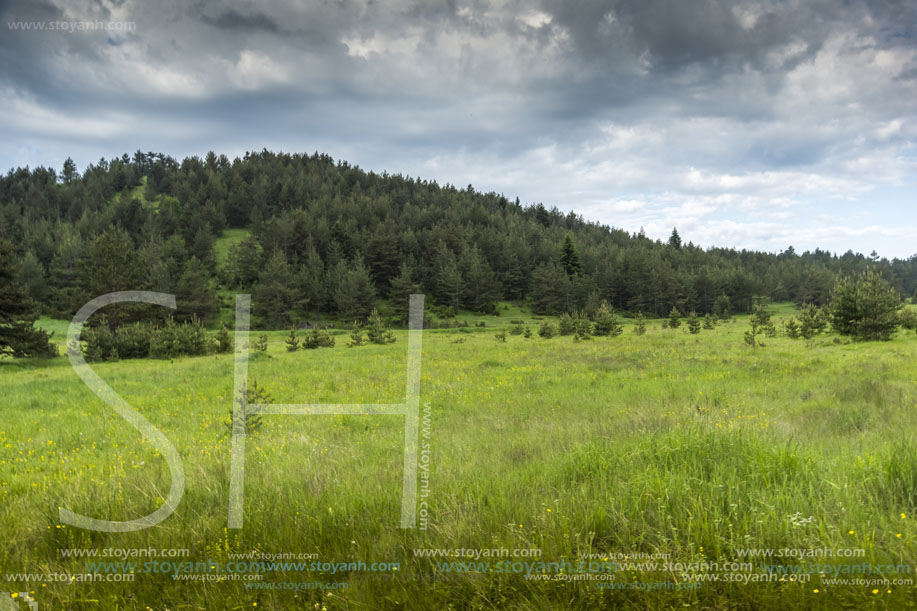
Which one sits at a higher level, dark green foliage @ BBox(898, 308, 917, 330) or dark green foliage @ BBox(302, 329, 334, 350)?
dark green foliage @ BBox(898, 308, 917, 330)

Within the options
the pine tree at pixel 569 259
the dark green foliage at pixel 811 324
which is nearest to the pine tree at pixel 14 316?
the dark green foliage at pixel 811 324

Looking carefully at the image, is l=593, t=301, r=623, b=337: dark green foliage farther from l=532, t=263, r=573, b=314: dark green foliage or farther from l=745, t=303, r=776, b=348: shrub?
l=532, t=263, r=573, b=314: dark green foliage

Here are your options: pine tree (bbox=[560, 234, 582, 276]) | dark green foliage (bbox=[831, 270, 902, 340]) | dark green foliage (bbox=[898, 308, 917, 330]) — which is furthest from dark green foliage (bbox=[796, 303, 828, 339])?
pine tree (bbox=[560, 234, 582, 276])

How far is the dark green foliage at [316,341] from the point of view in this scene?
119ft

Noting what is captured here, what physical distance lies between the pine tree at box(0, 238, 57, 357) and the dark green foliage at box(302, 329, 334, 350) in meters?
17.0

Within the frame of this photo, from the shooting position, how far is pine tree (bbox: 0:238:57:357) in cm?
2683

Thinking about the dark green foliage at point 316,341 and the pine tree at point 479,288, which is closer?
the dark green foliage at point 316,341

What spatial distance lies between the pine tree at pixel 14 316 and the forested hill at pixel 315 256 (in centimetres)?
2131

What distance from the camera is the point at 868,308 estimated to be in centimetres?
2558

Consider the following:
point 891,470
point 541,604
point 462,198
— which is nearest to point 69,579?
point 541,604

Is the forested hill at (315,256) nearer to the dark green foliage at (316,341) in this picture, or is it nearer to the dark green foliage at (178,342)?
the dark green foliage at (178,342)

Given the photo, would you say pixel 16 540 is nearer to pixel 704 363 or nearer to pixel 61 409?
pixel 61 409

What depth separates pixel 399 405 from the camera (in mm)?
11695

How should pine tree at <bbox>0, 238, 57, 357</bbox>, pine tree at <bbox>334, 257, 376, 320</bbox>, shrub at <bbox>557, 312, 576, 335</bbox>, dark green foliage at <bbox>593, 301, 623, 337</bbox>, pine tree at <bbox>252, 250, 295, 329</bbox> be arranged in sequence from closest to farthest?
pine tree at <bbox>0, 238, 57, 357</bbox>, dark green foliage at <bbox>593, 301, 623, 337</bbox>, shrub at <bbox>557, 312, 576, 335</bbox>, pine tree at <bbox>252, 250, 295, 329</bbox>, pine tree at <bbox>334, 257, 376, 320</bbox>
